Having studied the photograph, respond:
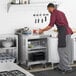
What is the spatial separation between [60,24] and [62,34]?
0.67ft

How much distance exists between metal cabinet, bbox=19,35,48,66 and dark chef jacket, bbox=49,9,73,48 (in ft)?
1.89

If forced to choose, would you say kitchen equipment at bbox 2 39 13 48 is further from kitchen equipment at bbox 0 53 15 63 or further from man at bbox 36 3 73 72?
man at bbox 36 3 73 72

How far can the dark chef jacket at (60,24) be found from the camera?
5032 millimetres

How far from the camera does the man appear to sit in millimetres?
5047

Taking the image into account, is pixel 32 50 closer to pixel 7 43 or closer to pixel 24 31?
pixel 24 31

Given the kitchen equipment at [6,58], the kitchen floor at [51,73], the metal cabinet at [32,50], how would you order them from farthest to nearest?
1. the metal cabinet at [32,50]
2. the kitchen equipment at [6,58]
3. the kitchen floor at [51,73]

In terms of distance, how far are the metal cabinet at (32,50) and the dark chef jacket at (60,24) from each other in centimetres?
58

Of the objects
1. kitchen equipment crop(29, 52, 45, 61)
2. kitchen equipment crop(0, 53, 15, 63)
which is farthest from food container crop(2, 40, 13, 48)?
kitchen equipment crop(29, 52, 45, 61)

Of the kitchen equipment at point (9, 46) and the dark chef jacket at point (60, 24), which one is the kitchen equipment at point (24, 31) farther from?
the dark chef jacket at point (60, 24)

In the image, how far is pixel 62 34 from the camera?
16.7ft

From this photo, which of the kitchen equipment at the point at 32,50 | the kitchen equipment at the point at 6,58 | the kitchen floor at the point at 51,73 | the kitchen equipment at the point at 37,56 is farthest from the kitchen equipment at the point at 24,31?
the kitchen floor at the point at 51,73

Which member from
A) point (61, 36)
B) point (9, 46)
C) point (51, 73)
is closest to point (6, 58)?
point (9, 46)

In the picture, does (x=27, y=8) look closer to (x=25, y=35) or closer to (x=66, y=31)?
(x=25, y=35)

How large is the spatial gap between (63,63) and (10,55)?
114 cm
